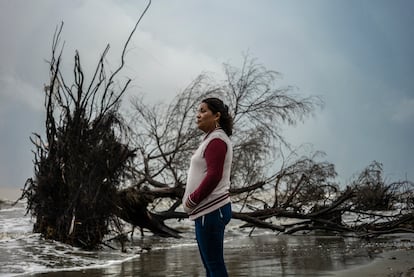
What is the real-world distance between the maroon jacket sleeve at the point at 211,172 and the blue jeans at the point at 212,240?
11 cm

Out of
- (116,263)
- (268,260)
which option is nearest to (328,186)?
(268,260)

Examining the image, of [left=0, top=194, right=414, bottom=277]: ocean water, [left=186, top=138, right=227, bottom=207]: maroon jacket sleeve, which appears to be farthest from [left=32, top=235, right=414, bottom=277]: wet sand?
[left=186, top=138, right=227, bottom=207]: maroon jacket sleeve

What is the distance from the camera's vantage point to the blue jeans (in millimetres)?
2766

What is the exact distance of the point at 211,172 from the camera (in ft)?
9.05

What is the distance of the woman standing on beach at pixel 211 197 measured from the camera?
2768 millimetres

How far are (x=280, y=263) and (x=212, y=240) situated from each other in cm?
399

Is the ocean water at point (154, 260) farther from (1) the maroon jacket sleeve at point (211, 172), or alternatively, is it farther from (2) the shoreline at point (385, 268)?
(1) the maroon jacket sleeve at point (211, 172)

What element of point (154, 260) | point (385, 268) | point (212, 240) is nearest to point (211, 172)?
point (212, 240)

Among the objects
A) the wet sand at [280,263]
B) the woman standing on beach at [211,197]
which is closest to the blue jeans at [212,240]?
the woman standing on beach at [211,197]

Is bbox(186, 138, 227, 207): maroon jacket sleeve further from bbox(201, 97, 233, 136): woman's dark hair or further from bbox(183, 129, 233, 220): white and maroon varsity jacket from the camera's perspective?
bbox(201, 97, 233, 136): woman's dark hair

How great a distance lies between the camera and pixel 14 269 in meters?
6.00

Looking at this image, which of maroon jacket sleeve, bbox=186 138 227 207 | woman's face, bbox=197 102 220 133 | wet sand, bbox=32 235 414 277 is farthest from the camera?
wet sand, bbox=32 235 414 277

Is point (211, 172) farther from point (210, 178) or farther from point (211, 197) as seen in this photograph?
point (211, 197)

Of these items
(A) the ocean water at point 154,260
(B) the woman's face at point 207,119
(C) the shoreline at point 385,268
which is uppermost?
(B) the woman's face at point 207,119
